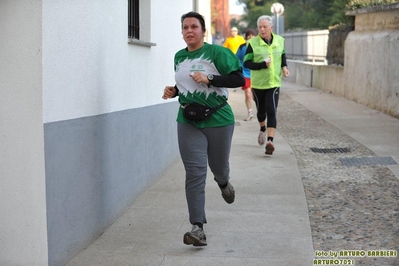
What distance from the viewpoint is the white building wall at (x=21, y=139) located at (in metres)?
4.79

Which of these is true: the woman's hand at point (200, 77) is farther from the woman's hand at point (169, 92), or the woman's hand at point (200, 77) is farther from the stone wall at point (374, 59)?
the stone wall at point (374, 59)

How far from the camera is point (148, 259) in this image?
5406mm

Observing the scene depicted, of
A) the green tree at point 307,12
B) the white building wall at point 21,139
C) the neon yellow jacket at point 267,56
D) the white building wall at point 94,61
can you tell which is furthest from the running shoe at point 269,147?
the green tree at point 307,12

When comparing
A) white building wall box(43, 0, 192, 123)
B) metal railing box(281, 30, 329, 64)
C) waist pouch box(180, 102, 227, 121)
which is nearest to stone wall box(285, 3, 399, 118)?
metal railing box(281, 30, 329, 64)

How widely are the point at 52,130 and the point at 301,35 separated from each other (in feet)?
83.3

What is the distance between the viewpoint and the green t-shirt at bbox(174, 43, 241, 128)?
224 inches

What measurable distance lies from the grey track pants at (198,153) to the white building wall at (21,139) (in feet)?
4.02

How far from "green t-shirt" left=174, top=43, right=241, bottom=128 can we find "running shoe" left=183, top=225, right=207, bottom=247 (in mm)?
786

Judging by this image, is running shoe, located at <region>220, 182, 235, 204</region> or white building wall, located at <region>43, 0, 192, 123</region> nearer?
white building wall, located at <region>43, 0, 192, 123</region>

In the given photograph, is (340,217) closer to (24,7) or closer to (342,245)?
(342,245)

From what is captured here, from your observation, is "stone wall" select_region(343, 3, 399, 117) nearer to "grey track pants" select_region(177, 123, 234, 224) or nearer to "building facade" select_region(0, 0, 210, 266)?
"building facade" select_region(0, 0, 210, 266)

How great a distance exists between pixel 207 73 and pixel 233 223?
1446 millimetres

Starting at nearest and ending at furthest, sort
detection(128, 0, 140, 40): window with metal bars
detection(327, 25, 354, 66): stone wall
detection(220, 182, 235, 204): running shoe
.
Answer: detection(220, 182, 235, 204): running shoe
detection(128, 0, 140, 40): window with metal bars
detection(327, 25, 354, 66): stone wall

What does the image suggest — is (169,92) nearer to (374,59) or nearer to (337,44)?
(374,59)
